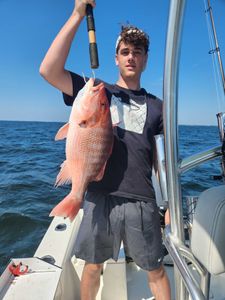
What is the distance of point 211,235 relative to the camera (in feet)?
3.47

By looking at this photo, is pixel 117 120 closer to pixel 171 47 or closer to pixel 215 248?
pixel 171 47

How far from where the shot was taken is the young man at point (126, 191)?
1928 mm

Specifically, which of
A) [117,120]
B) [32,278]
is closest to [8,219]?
[32,278]

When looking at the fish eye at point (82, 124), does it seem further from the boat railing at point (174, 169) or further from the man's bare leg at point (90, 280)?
the man's bare leg at point (90, 280)

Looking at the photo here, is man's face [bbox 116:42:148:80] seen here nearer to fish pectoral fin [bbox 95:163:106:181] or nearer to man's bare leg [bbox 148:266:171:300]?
fish pectoral fin [bbox 95:163:106:181]

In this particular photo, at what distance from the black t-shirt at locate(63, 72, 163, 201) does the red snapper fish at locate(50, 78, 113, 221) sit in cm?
15

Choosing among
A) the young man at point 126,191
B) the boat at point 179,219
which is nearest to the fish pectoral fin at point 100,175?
the young man at point 126,191

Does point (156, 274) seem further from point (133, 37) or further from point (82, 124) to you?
point (133, 37)

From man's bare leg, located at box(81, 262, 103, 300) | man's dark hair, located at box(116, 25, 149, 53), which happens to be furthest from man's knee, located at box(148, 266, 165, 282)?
man's dark hair, located at box(116, 25, 149, 53)

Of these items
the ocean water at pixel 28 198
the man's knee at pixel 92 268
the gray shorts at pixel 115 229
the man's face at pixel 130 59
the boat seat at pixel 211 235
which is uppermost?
the man's face at pixel 130 59

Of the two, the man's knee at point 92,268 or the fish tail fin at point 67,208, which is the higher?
the fish tail fin at point 67,208

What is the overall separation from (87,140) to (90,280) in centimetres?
101

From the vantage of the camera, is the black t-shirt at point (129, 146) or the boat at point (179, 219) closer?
the boat at point (179, 219)

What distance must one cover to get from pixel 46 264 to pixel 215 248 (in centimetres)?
135
